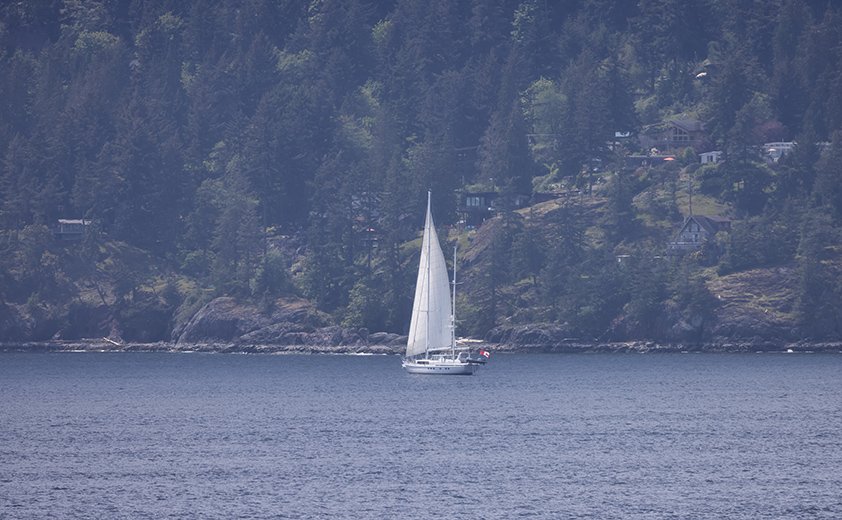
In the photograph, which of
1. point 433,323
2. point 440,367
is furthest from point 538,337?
point 433,323

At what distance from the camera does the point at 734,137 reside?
6914 inches

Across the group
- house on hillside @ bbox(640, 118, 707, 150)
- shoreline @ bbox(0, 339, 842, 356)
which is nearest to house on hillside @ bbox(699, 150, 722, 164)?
house on hillside @ bbox(640, 118, 707, 150)

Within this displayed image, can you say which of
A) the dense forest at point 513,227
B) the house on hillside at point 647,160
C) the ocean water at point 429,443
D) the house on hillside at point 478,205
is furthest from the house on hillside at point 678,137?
the ocean water at point 429,443

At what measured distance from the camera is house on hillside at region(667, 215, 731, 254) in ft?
550

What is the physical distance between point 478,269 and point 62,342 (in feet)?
149

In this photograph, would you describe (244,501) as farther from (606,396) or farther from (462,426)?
(606,396)

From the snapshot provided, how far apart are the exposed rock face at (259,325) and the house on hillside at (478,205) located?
25.4 m

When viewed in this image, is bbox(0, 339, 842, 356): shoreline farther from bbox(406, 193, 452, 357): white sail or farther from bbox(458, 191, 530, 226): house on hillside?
bbox(406, 193, 452, 357): white sail

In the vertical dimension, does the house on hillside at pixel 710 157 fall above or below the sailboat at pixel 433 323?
above

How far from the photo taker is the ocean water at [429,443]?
6469 centimetres

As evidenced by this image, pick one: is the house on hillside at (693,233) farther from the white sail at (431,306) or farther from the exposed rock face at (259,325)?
the white sail at (431,306)

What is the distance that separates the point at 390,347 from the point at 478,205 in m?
31.1

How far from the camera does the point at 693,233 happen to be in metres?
168

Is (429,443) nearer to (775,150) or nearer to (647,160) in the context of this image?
(647,160)
